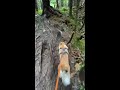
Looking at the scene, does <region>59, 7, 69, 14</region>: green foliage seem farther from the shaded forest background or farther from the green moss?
the green moss

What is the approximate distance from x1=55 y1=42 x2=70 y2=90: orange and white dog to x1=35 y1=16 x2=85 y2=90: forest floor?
2 cm

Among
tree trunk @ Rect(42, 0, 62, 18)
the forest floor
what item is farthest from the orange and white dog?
tree trunk @ Rect(42, 0, 62, 18)

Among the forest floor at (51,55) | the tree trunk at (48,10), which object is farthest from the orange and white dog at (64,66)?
the tree trunk at (48,10)

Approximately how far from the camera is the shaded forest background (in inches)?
64.6

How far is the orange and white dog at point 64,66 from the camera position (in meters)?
1.64

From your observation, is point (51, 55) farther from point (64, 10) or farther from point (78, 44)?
point (64, 10)

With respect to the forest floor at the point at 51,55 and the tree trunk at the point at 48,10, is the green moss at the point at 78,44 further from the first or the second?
the tree trunk at the point at 48,10

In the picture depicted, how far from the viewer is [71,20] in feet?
5.67

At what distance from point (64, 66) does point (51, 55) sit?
9 centimetres
